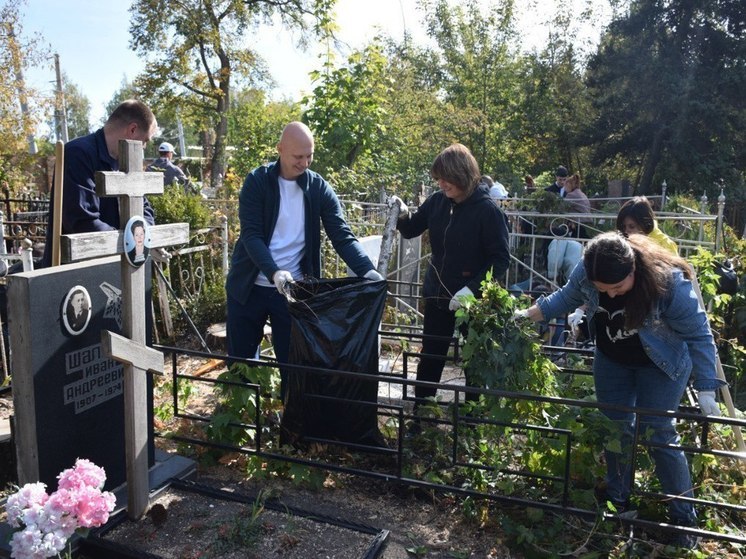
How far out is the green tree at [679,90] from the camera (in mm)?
19422

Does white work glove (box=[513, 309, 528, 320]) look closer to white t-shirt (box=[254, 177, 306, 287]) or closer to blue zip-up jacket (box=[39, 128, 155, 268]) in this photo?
white t-shirt (box=[254, 177, 306, 287])

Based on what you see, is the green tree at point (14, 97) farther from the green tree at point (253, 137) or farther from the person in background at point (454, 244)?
the person in background at point (454, 244)

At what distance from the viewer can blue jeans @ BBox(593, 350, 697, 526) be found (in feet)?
9.20

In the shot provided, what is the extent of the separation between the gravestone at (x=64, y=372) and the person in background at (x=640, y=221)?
2.69 m

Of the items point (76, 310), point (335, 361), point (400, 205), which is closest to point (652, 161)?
point (400, 205)

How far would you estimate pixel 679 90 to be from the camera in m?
19.4

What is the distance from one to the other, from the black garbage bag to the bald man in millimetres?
283

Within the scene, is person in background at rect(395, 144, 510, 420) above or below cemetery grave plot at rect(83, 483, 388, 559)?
above

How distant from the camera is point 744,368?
532 centimetres

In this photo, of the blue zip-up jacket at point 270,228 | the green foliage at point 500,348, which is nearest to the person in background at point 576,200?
the blue zip-up jacket at point 270,228

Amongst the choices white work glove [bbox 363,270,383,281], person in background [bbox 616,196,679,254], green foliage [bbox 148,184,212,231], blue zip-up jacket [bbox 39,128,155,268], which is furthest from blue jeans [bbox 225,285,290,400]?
green foliage [bbox 148,184,212,231]

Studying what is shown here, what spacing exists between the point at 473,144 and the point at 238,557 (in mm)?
16832

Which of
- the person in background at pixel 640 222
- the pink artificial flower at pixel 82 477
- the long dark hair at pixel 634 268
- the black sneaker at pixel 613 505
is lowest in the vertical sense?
the black sneaker at pixel 613 505

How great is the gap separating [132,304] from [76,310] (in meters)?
0.22
